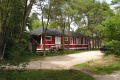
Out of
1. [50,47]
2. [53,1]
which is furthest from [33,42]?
[53,1]

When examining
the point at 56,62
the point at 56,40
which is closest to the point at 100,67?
the point at 56,62

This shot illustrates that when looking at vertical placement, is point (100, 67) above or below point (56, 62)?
above

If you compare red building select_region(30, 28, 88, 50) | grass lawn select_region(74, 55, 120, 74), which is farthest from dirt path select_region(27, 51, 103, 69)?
red building select_region(30, 28, 88, 50)

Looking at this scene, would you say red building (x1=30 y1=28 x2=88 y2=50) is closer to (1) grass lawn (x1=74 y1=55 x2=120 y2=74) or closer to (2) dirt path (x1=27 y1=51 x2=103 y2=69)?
(2) dirt path (x1=27 y1=51 x2=103 y2=69)

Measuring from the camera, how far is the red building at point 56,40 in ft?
71.9

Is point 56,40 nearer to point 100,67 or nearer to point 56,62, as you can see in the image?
point 56,62

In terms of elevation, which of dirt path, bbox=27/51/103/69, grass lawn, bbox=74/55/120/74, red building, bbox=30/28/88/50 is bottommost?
dirt path, bbox=27/51/103/69

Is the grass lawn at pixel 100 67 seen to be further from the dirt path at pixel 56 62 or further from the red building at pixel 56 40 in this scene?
Result: the red building at pixel 56 40

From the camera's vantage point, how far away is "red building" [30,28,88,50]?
21.9 metres

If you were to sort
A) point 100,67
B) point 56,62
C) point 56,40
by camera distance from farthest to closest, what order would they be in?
point 56,40 < point 56,62 < point 100,67

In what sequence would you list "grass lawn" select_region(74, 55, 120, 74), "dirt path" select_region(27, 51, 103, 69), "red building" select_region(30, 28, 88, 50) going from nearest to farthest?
"grass lawn" select_region(74, 55, 120, 74) < "dirt path" select_region(27, 51, 103, 69) < "red building" select_region(30, 28, 88, 50)

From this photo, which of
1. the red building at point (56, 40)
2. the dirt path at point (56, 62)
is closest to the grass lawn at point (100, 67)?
the dirt path at point (56, 62)

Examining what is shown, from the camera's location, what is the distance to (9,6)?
18.5ft

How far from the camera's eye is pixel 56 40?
2419cm
